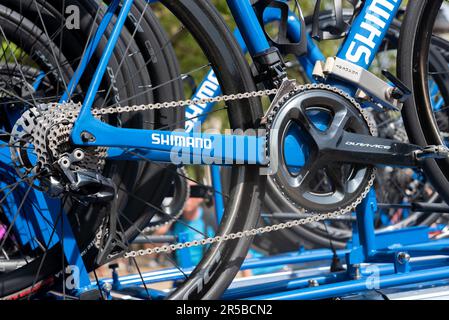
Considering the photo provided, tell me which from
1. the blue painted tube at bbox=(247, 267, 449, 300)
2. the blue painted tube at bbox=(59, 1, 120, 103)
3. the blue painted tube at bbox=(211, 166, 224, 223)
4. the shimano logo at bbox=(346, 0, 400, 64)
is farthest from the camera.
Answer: the blue painted tube at bbox=(211, 166, 224, 223)

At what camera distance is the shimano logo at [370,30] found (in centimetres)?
274

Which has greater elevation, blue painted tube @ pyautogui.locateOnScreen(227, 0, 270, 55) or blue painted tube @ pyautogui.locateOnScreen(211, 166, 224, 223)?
blue painted tube @ pyautogui.locateOnScreen(211, 166, 224, 223)

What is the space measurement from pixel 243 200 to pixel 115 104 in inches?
20.6

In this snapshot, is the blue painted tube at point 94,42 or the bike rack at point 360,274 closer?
the blue painted tube at point 94,42

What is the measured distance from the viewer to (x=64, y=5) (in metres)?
2.52

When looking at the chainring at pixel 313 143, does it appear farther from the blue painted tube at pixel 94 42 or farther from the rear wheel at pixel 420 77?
the blue painted tube at pixel 94 42

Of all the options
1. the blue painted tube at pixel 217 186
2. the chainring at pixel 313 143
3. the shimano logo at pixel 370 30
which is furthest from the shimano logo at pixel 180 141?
the blue painted tube at pixel 217 186

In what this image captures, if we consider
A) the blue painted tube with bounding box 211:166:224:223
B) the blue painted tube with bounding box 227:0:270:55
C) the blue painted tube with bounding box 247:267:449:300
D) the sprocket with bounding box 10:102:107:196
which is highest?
the blue painted tube with bounding box 211:166:224:223

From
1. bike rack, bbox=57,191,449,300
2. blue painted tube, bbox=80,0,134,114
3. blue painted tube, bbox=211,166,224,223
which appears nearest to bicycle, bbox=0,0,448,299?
blue painted tube, bbox=80,0,134,114

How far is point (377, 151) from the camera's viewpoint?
2.65 meters

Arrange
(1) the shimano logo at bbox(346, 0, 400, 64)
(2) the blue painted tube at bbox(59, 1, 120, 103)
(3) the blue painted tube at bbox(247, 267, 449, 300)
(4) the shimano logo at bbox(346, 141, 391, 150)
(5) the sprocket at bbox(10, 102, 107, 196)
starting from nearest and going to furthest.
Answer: (5) the sprocket at bbox(10, 102, 107, 196) < (2) the blue painted tube at bbox(59, 1, 120, 103) < (3) the blue painted tube at bbox(247, 267, 449, 300) < (4) the shimano logo at bbox(346, 141, 391, 150) < (1) the shimano logo at bbox(346, 0, 400, 64)

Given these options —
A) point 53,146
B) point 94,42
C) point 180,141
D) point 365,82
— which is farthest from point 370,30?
point 53,146

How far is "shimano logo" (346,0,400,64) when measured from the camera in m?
2.74

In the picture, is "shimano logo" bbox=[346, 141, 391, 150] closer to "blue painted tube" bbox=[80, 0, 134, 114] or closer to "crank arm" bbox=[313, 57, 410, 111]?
"crank arm" bbox=[313, 57, 410, 111]
